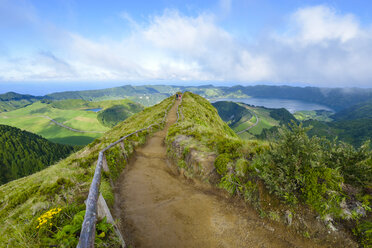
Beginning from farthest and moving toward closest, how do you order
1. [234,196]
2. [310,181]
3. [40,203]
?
[234,196], [40,203], [310,181]

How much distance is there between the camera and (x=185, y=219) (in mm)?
6762

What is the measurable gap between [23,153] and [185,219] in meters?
142

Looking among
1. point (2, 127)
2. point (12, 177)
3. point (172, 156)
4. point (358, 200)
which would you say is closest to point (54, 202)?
point (172, 156)

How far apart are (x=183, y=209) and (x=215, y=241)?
2.01 meters

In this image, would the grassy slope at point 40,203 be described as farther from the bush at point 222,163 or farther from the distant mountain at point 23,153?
the distant mountain at point 23,153

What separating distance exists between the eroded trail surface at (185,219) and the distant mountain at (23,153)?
97.3 m

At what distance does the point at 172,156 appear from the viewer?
12555mm

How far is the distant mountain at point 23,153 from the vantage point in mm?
86438

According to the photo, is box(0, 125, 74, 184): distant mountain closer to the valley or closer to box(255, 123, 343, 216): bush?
the valley

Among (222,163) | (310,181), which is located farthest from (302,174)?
(222,163)

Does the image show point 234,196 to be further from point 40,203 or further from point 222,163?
point 40,203

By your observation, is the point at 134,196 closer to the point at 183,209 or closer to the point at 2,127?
the point at 183,209

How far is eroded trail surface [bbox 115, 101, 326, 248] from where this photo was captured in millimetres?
5637

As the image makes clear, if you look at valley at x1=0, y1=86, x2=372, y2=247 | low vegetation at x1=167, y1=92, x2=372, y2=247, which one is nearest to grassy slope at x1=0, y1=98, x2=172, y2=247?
valley at x1=0, y1=86, x2=372, y2=247
